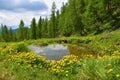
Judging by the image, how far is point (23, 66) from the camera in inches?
501

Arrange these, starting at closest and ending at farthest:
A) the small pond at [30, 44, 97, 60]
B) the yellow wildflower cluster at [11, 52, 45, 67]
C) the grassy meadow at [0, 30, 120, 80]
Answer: the grassy meadow at [0, 30, 120, 80] → the yellow wildflower cluster at [11, 52, 45, 67] → the small pond at [30, 44, 97, 60]

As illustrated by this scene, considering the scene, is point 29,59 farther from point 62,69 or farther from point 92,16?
point 92,16

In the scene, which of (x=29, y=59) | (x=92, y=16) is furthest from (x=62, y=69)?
(x=92, y=16)

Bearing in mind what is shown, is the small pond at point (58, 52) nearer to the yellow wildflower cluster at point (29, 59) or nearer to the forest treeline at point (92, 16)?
the yellow wildflower cluster at point (29, 59)

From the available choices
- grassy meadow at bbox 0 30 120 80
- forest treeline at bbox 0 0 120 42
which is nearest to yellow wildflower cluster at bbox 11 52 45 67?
grassy meadow at bbox 0 30 120 80

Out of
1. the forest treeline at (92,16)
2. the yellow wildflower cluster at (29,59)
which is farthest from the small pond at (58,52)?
the forest treeline at (92,16)

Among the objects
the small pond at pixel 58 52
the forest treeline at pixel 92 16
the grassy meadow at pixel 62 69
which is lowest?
the small pond at pixel 58 52

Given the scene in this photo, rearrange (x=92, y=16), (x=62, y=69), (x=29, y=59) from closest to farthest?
1. (x=62, y=69)
2. (x=29, y=59)
3. (x=92, y=16)

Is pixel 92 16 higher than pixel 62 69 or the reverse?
higher

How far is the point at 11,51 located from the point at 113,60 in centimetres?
808

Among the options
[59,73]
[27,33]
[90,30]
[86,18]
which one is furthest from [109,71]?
[27,33]

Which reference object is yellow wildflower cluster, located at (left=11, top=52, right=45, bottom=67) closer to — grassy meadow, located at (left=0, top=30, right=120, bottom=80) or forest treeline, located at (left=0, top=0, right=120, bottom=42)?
grassy meadow, located at (left=0, top=30, right=120, bottom=80)

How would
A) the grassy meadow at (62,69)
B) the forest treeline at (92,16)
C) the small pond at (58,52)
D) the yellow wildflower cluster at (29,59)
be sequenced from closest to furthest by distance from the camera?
the grassy meadow at (62,69) < the yellow wildflower cluster at (29,59) < the small pond at (58,52) < the forest treeline at (92,16)

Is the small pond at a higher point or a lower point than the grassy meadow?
lower
